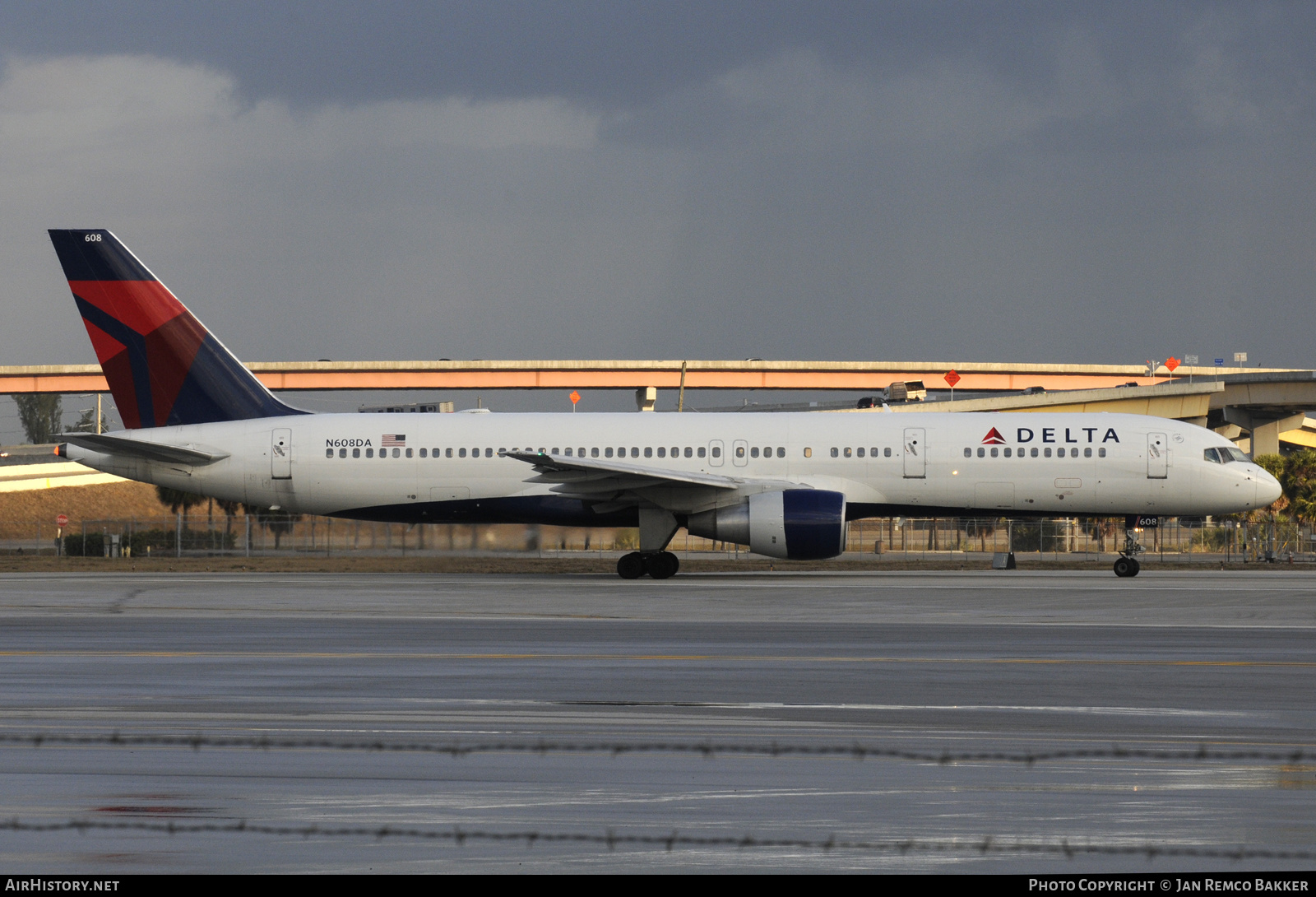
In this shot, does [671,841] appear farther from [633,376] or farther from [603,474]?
[633,376]

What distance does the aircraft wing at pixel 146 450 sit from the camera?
31.6 metres

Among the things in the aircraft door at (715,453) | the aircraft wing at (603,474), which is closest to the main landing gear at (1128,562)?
the aircraft wing at (603,474)

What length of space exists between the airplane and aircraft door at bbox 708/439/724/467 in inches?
1.7

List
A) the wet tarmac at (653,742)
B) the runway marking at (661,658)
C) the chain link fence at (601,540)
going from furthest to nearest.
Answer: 1. the chain link fence at (601,540)
2. the runway marking at (661,658)
3. the wet tarmac at (653,742)

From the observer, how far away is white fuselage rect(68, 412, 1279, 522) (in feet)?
102

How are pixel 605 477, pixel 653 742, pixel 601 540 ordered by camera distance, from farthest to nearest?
1. pixel 601 540
2. pixel 605 477
3. pixel 653 742

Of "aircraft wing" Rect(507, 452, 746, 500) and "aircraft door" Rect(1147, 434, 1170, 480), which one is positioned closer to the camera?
"aircraft wing" Rect(507, 452, 746, 500)

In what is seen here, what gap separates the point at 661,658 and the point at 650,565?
56.3 feet

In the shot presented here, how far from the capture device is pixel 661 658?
14.4m

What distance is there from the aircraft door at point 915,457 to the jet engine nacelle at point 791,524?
7.57 feet

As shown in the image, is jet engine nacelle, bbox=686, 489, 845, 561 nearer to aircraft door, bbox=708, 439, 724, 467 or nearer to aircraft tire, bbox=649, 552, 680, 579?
aircraft door, bbox=708, 439, 724, 467

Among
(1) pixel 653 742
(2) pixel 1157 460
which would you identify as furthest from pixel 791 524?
(1) pixel 653 742

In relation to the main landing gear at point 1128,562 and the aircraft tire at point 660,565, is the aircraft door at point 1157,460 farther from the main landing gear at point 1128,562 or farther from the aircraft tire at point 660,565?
the aircraft tire at point 660,565

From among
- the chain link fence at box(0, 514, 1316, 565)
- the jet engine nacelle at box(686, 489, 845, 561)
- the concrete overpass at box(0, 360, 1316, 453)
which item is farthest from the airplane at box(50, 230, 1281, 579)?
the concrete overpass at box(0, 360, 1316, 453)
